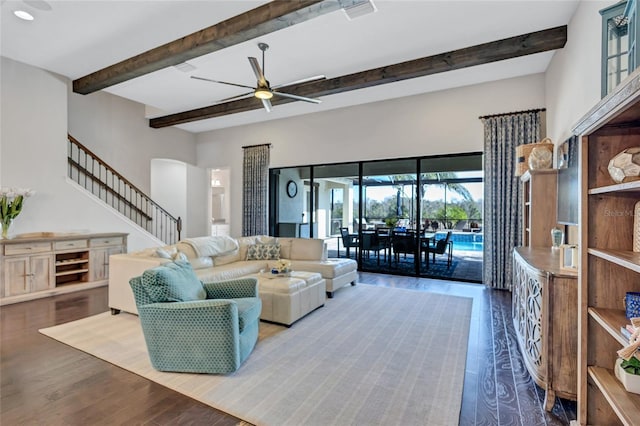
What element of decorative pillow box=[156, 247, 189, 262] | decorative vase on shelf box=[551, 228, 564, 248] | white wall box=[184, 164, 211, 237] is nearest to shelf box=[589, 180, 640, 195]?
decorative vase on shelf box=[551, 228, 564, 248]

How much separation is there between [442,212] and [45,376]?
20.2 feet

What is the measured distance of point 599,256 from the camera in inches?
62.5

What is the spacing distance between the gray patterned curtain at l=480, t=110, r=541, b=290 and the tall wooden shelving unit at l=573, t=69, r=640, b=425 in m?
3.80

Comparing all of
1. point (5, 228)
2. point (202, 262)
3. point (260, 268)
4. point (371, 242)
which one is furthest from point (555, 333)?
point (5, 228)

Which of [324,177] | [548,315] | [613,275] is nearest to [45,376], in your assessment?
[548,315]

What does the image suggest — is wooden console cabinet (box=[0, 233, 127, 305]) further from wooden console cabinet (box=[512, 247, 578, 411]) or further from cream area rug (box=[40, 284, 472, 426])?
wooden console cabinet (box=[512, 247, 578, 411])

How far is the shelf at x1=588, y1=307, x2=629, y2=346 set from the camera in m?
1.38

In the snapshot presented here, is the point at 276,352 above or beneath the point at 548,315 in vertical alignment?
beneath

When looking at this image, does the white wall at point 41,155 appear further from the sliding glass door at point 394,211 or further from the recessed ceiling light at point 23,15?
the sliding glass door at point 394,211

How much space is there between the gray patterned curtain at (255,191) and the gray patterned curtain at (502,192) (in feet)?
16.1

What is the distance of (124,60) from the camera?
188 inches

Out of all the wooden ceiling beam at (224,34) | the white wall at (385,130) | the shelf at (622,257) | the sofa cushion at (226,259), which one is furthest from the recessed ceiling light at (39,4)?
the shelf at (622,257)

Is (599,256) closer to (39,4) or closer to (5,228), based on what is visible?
(39,4)

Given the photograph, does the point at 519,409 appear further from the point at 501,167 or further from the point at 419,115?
the point at 419,115
